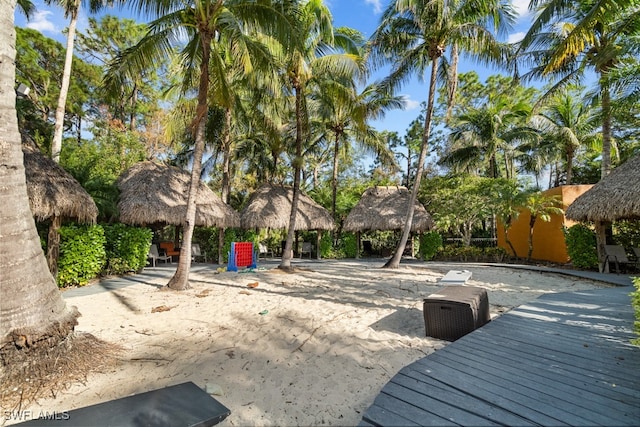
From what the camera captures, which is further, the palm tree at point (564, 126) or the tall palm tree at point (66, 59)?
the palm tree at point (564, 126)

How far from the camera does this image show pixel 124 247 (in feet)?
31.0

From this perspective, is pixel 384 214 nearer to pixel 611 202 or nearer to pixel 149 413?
pixel 611 202

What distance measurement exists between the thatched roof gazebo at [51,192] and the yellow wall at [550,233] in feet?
53.0

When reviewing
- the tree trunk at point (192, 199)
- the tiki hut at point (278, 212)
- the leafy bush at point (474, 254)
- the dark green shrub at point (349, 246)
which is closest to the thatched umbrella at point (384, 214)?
the dark green shrub at point (349, 246)

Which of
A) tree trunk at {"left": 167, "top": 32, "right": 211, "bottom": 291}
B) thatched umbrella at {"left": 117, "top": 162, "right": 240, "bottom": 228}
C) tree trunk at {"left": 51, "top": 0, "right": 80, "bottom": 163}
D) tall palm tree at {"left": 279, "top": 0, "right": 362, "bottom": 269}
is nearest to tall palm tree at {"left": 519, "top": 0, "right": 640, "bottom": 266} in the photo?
tall palm tree at {"left": 279, "top": 0, "right": 362, "bottom": 269}

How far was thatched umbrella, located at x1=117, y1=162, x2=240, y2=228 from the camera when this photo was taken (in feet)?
36.0

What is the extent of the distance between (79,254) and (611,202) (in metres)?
14.5

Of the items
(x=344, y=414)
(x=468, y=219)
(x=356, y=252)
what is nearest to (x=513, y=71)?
(x=468, y=219)

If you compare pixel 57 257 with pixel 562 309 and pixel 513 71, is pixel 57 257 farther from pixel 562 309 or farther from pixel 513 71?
pixel 513 71

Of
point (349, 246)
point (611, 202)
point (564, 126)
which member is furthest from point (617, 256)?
point (349, 246)

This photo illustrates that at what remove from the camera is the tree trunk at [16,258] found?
2.85 m

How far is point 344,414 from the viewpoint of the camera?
8.23 feet

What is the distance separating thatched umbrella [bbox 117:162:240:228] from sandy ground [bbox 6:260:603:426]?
402 cm

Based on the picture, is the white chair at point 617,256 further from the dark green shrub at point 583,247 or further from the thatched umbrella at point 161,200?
the thatched umbrella at point 161,200
